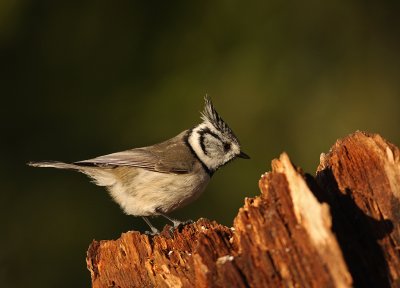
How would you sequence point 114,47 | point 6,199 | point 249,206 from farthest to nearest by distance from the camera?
1. point 114,47
2. point 6,199
3. point 249,206

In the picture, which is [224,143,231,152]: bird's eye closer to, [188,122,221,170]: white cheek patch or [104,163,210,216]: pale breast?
[188,122,221,170]: white cheek patch

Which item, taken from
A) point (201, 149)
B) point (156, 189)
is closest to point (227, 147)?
point (201, 149)

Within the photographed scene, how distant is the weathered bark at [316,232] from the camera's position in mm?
2475

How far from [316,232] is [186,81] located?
3821 mm

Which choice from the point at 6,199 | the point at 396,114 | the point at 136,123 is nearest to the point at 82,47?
the point at 136,123

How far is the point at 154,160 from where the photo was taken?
16.4 feet

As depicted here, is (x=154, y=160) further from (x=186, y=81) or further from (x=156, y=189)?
(x=186, y=81)

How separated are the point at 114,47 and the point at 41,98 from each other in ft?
2.63

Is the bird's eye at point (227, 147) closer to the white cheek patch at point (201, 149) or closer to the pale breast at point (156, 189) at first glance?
the white cheek patch at point (201, 149)

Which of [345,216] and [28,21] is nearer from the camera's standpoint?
[345,216]

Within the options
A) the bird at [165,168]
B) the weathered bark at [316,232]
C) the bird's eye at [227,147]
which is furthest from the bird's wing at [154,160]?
the weathered bark at [316,232]

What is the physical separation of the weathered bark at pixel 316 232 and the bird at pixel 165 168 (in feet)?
5.66

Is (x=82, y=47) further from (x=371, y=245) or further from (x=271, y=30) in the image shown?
(x=371, y=245)

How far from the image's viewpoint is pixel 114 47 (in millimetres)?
6246
